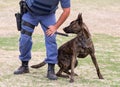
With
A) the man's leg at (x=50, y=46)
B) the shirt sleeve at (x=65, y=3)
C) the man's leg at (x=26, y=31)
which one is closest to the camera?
the shirt sleeve at (x=65, y=3)

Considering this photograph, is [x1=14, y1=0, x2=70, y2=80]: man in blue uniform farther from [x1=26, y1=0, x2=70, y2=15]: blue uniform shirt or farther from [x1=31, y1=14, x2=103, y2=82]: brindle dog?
[x1=31, y1=14, x2=103, y2=82]: brindle dog

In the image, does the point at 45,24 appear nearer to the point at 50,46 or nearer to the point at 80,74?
the point at 50,46

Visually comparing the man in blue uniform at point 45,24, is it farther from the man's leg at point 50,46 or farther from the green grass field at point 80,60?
the green grass field at point 80,60

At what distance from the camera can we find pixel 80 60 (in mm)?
10219

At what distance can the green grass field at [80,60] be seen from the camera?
797 centimetres

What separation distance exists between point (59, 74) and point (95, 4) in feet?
59.8

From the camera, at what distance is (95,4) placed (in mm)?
26344

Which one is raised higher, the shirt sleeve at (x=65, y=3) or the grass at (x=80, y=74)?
the shirt sleeve at (x=65, y=3)

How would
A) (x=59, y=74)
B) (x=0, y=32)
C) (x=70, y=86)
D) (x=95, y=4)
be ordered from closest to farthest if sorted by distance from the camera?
(x=70, y=86) → (x=59, y=74) → (x=0, y=32) → (x=95, y=4)

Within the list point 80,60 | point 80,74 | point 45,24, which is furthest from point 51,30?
point 80,60

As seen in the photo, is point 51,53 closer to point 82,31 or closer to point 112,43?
point 82,31

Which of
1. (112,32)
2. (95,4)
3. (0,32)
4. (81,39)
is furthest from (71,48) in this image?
(95,4)

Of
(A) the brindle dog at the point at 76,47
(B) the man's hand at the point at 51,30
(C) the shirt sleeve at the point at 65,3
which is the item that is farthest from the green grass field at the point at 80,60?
(C) the shirt sleeve at the point at 65,3

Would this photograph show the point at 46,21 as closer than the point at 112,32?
Yes
